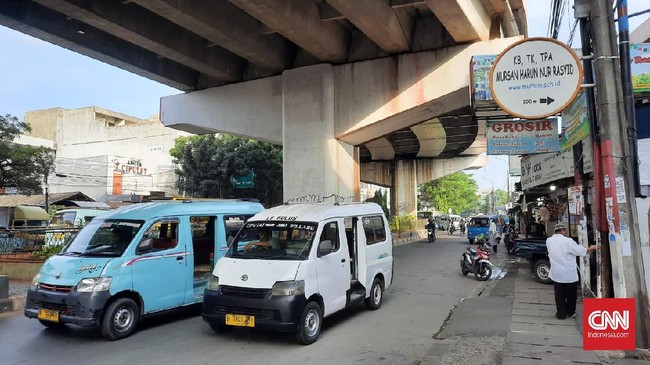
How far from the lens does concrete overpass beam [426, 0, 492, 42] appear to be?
1095 cm

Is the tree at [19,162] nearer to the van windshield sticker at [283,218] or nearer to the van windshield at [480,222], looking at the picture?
the van windshield sticker at [283,218]

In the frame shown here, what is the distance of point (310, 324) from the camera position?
6.73 meters

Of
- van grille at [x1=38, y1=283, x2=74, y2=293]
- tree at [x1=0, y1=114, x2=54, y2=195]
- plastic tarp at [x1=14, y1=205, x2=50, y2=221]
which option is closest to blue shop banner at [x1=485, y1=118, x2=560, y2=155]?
van grille at [x1=38, y1=283, x2=74, y2=293]

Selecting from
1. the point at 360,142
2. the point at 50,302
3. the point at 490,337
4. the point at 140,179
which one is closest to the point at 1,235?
the point at 50,302

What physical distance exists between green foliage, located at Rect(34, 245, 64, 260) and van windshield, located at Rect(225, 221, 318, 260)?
23.3 feet

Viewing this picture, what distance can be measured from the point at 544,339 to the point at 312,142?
9.75 m

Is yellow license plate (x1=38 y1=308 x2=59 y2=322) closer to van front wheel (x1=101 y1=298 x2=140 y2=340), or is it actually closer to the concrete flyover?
van front wheel (x1=101 y1=298 x2=140 y2=340)

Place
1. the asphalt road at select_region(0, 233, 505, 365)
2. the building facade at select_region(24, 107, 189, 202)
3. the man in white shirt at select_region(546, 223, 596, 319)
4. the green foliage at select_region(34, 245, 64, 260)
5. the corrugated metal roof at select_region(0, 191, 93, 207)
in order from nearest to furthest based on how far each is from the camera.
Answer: the asphalt road at select_region(0, 233, 505, 365) < the man in white shirt at select_region(546, 223, 596, 319) < the green foliage at select_region(34, 245, 64, 260) < the corrugated metal roof at select_region(0, 191, 93, 207) < the building facade at select_region(24, 107, 189, 202)

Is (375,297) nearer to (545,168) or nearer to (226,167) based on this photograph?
(545,168)

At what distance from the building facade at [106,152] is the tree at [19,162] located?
15.0 metres

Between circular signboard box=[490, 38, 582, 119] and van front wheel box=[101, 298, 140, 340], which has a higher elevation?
circular signboard box=[490, 38, 582, 119]

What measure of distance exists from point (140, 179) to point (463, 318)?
44447 mm

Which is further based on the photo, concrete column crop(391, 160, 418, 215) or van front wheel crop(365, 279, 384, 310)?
concrete column crop(391, 160, 418, 215)

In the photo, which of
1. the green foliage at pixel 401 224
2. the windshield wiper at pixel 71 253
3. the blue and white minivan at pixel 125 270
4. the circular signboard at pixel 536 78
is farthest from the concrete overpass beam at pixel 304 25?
the green foliage at pixel 401 224
